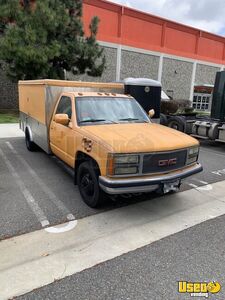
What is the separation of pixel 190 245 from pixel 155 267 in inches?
28.7

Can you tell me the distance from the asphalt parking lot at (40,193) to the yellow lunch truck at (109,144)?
1.33 ft

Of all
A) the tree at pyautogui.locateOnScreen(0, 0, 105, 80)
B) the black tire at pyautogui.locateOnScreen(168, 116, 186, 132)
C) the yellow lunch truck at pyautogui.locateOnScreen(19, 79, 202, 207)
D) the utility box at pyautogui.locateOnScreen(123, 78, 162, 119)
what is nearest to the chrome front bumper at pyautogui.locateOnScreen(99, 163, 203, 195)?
the yellow lunch truck at pyautogui.locateOnScreen(19, 79, 202, 207)

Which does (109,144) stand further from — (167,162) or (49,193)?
(49,193)

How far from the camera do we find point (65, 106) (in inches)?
215

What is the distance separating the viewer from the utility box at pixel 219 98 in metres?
9.98

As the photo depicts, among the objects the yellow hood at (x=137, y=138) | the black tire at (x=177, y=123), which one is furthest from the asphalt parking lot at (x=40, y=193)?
the black tire at (x=177, y=123)

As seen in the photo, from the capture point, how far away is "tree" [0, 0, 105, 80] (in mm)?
13312

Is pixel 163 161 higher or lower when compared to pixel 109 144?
lower

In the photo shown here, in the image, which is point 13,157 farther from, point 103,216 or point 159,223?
point 159,223

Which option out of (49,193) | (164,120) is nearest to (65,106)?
(49,193)

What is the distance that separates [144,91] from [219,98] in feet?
9.68

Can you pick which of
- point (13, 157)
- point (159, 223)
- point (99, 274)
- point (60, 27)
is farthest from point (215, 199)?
point (60, 27)

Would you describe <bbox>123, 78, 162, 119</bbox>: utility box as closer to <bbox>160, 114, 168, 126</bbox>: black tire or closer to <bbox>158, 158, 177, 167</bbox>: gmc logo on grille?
<bbox>160, 114, 168, 126</bbox>: black tire

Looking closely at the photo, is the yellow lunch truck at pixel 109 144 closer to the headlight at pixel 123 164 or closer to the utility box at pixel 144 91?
the headlight at pixel 123 164
